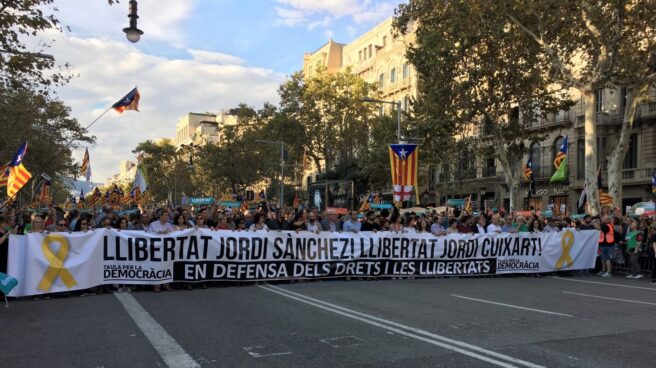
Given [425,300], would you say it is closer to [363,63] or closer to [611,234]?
[611,234]

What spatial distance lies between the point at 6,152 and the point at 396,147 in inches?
978

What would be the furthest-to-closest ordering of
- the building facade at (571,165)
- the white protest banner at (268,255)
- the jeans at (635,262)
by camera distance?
1. the building facade at (571,165)
2. the jeans at (635,262)
3. the white protest banner at (268,255)

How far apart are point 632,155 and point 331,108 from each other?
86.8 ft

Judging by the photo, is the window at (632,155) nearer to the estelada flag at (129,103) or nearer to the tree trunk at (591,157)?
the tree trunk at (591,157)

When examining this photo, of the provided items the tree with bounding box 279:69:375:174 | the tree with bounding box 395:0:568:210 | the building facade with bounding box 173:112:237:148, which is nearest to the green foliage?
the tree with bounding box 395:0:568:210

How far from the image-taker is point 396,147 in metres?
18.8

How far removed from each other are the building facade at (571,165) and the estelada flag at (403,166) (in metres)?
13.6

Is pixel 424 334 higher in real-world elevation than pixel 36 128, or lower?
lower

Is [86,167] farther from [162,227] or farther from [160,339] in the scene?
[160,339]

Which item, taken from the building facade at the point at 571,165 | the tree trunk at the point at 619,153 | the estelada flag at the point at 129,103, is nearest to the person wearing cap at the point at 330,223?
the estelada flag at the point at 129,103

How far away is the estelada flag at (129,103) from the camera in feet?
65.8

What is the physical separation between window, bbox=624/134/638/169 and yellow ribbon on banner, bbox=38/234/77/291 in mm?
35637

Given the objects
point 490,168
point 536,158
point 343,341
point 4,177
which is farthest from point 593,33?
point 490,168

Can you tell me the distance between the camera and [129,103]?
2034cm
